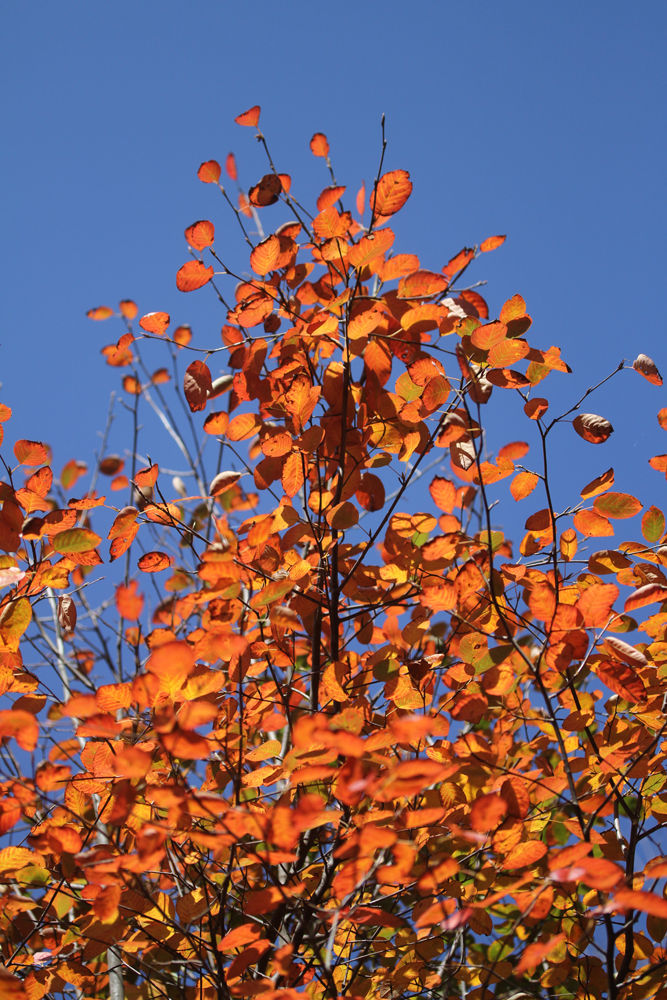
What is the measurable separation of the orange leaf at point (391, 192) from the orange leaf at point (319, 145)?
2.02 feet

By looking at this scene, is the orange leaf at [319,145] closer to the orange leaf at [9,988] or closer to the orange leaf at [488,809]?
the orange leaf at [488,809]

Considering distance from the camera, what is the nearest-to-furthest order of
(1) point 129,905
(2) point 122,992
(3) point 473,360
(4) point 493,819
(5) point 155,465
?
1. (4) point 493,819
2. (1) point 129,905
3. (3) point 473,360
4. (5) point 155,465
5. (2) point 122,992

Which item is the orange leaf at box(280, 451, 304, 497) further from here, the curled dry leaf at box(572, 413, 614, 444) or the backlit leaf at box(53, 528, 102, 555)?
the curled dry leaf at box(572, 413, 614, 444)

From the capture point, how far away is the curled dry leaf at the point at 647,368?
178 cm

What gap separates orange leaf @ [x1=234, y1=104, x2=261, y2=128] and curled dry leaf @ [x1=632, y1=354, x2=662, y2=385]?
1422 millimetres

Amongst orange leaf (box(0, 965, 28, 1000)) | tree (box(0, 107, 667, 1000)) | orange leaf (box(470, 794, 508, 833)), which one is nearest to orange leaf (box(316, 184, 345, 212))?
tree (box(0, 107, 667, 1000))

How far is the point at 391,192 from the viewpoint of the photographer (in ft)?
6.25

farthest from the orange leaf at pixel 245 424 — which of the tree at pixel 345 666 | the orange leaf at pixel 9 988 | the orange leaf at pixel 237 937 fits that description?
the orange leaf at pixel 9 988

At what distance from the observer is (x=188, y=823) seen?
165cm

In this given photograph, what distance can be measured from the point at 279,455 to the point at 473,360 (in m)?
0.58

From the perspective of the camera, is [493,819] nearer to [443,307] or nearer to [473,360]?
[473,360]

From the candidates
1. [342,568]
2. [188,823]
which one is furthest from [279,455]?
[188,823]

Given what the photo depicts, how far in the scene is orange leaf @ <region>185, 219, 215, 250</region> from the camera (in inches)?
81.6

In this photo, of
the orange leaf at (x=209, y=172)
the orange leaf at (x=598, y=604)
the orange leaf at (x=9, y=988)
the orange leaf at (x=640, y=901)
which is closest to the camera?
the orange leaf at (x=640, y=901)
